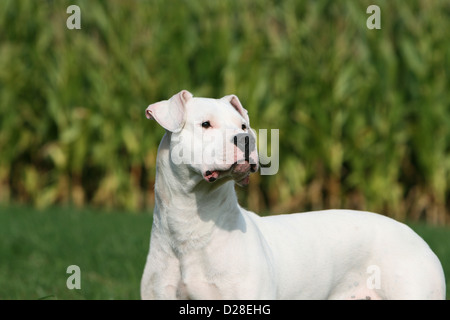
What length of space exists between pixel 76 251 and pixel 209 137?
4.33m

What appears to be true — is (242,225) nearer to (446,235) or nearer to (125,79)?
(446,235)

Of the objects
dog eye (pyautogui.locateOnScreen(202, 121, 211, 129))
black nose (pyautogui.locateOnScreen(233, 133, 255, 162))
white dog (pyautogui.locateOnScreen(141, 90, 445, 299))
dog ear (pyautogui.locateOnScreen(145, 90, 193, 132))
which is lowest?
white dog (pyautogui.locateOnScreen(141, 90, 445, 299))

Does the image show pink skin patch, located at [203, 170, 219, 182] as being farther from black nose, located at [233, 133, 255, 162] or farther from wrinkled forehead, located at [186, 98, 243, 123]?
wrinkled forehead, located at [186, 98, 243, 123]

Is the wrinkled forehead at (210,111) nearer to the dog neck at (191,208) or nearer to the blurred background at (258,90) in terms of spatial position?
the dog neck at (191,208)

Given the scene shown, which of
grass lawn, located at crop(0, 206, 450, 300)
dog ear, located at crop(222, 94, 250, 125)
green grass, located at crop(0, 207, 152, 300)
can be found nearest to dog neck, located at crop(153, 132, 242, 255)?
dog ear, located at crop(222, 94, 250, 125)

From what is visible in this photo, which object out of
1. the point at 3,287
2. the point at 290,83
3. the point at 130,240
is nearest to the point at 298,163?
the point at 290,83

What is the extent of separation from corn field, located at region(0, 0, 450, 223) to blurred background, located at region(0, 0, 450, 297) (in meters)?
0.02

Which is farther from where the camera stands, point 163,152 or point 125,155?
point 125,155

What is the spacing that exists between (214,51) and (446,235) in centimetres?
393

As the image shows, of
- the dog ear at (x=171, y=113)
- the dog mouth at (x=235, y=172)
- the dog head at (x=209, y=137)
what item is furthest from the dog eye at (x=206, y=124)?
the dog mouth at (x=235, y=172)

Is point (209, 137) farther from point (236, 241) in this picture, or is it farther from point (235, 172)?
point (236, 241)

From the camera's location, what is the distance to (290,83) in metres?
11.4

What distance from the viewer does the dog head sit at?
3.96 m

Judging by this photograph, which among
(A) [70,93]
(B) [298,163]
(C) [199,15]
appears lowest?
(B) [298,163]
